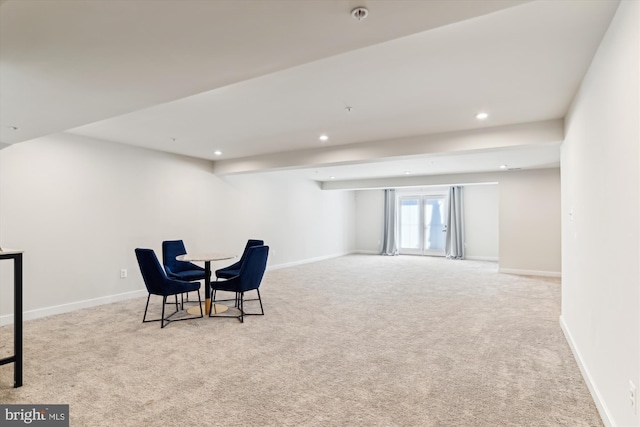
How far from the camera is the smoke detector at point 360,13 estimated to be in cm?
150

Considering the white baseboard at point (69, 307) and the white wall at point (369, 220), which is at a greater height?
the white wall at point (369, 220)

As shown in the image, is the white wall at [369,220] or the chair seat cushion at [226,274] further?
the white wall at [369,220]

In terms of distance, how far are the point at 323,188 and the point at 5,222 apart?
24.1 feet

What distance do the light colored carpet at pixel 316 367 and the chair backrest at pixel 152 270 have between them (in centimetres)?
49

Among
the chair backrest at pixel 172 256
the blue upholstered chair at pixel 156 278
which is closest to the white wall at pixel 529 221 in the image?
the chair backrest at pixel 172 256

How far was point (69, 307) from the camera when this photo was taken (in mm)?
4629

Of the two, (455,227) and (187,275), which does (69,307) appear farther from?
(455,227)

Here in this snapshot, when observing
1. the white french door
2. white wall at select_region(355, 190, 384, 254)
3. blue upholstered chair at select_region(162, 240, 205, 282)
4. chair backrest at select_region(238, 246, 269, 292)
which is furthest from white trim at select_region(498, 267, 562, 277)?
blue upholstered chair at select_region(162, 240, 205, 282)

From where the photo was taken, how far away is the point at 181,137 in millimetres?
4883

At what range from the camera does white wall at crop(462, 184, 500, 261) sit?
10.1m

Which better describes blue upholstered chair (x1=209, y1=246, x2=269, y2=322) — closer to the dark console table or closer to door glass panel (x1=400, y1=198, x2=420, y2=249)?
the dark console table

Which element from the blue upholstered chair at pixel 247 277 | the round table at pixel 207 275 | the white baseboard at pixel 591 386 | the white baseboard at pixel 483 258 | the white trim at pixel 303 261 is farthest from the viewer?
the white baseboard at pixel 483 258

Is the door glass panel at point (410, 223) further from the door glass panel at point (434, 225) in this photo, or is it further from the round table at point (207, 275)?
the round table at point (207, 275)

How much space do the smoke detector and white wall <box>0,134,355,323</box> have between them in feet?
15.2
